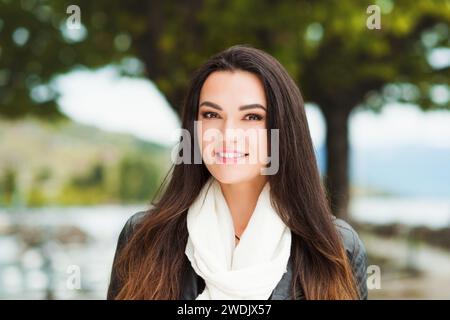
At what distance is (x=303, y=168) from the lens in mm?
1570

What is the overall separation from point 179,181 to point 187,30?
11.5 ft

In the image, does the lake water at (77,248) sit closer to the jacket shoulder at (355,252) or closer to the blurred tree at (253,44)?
the jacket shoulder at (355,252)

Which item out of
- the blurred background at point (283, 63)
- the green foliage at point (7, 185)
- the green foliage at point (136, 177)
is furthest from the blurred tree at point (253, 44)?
the green foliage at point (136, 177)

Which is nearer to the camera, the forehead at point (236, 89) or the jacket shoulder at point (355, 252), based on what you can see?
the forehead at point (236, 89)

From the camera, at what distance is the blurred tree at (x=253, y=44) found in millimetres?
4896

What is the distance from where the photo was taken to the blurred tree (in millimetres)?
4896

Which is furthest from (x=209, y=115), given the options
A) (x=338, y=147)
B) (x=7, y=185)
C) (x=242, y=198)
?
(x=7, y=185)

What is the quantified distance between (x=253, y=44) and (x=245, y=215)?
11.1 ft

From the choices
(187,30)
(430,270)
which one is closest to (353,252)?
(187,30)

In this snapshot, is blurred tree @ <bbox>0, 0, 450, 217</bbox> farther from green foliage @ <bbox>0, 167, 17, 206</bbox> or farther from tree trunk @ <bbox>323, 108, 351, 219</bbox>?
green foliage @ <bbox>0, 167, 17, 206</bbox>

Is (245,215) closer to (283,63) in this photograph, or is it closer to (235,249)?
(235,249)

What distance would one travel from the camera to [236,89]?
1510mm

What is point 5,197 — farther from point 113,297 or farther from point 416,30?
point 113,297

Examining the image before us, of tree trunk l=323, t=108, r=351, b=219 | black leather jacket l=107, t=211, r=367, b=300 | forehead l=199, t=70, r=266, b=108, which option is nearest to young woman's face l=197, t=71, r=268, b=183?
forehead l=199, t=70, r=266, b=108
